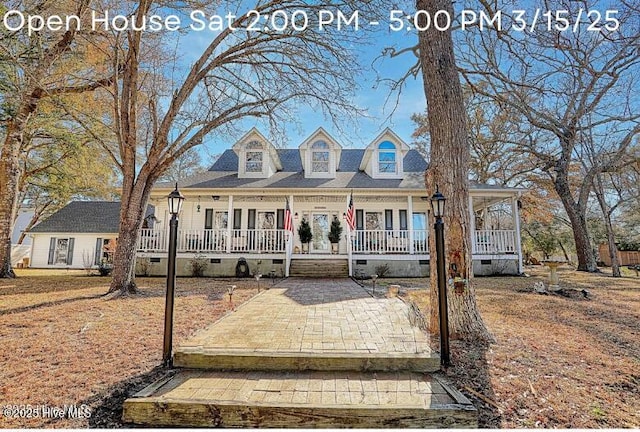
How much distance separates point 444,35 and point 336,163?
10.8m

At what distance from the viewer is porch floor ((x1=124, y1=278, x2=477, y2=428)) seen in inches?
104

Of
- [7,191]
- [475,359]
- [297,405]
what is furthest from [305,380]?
[7,191]

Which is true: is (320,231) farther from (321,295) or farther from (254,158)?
(321,295)

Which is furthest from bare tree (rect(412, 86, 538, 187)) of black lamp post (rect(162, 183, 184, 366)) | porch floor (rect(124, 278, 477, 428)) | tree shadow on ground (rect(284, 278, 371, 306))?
black lamp post (rect(162, 183, 184, 366))

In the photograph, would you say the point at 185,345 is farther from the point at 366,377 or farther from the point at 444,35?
the point at 444,35

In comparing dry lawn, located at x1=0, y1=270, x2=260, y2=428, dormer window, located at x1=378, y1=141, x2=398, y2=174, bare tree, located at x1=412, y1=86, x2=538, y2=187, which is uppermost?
bare tree, located at x1=412, y1=86, x2=538, y2=187

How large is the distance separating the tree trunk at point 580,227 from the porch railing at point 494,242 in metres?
4.50

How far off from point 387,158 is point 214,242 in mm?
8842

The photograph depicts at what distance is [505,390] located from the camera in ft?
10.2

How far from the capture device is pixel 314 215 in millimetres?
15781

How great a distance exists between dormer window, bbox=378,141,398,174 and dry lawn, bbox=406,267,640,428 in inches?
379

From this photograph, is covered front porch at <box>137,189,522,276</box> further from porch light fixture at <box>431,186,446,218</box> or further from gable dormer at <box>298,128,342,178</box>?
porch light fixture at <box>431,186,446,218</box>

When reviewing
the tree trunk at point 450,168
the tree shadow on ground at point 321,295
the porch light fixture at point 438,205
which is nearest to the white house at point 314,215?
the tree shadow on ground at point 321,295

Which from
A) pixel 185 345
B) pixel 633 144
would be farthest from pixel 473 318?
pixel 633 144
